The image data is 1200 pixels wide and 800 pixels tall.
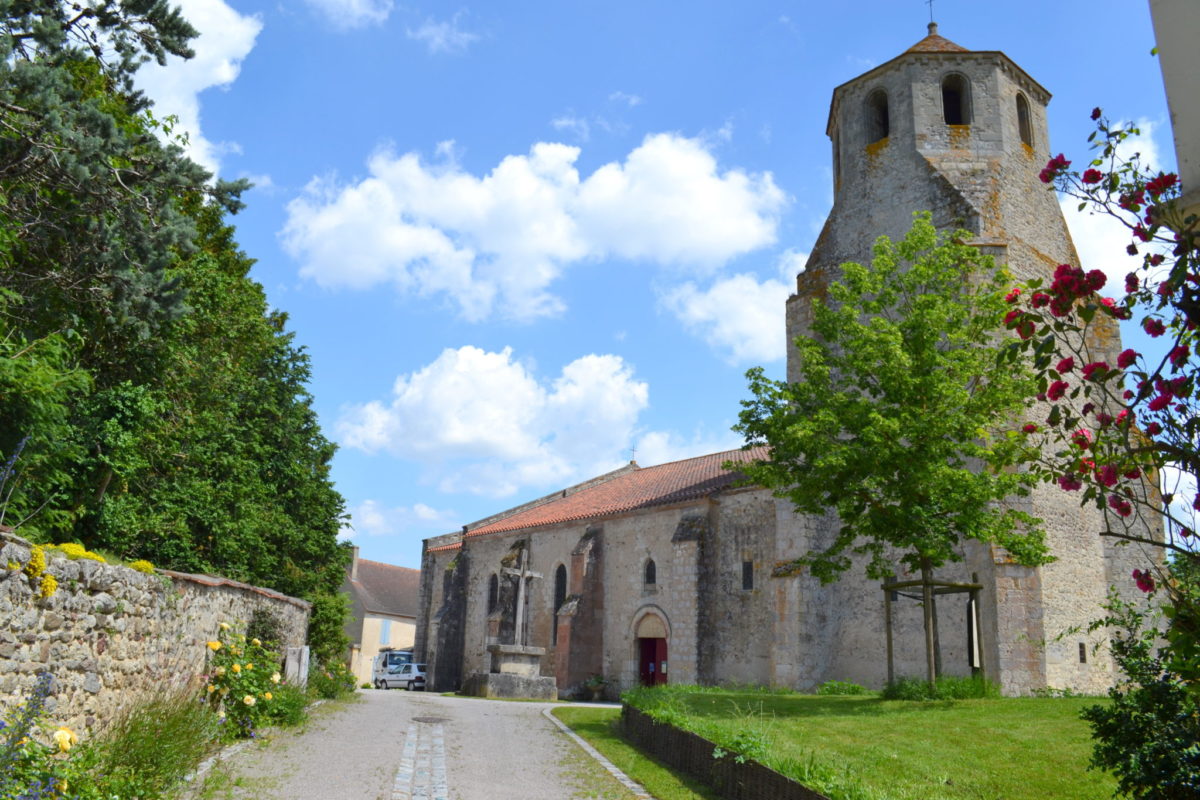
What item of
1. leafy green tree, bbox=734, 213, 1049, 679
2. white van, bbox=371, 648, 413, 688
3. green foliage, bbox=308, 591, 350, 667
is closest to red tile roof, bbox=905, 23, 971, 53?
leafy green tree, bbox=734, 213, 1049, 679

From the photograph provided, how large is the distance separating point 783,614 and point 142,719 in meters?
16.9

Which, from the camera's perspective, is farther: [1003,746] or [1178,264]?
[1003,746]

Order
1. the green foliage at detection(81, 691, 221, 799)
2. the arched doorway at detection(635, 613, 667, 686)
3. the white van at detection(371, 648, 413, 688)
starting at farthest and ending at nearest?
the white van at detection(371, 648, 413, 688)
the arched doorway at detection(635, 613, 667, 686)
the green foliage at detection(81, 691, 221, 799)

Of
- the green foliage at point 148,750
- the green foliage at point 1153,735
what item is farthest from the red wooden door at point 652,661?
the green foliage at point 1153,735

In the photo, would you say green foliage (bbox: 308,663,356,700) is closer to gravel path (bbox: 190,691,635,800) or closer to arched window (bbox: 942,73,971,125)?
gravel path (bbox: 190,691,635,800)

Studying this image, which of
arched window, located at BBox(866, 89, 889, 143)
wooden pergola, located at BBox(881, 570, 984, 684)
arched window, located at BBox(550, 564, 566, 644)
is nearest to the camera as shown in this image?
wooden pergola, located at BBox(881, 570, 984, 684)

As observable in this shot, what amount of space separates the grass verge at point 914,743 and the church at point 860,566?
8.54 ft

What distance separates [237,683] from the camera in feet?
37.7

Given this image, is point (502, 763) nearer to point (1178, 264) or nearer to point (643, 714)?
point (643, 714)

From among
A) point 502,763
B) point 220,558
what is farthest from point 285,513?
point 502,763

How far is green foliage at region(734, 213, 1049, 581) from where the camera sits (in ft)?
49.3

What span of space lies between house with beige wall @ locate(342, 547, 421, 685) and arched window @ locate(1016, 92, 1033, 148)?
38.9 metres

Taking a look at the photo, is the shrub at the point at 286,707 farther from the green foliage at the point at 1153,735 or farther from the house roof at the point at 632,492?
the house roof at the point at 632,492

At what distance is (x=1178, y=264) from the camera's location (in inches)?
151
